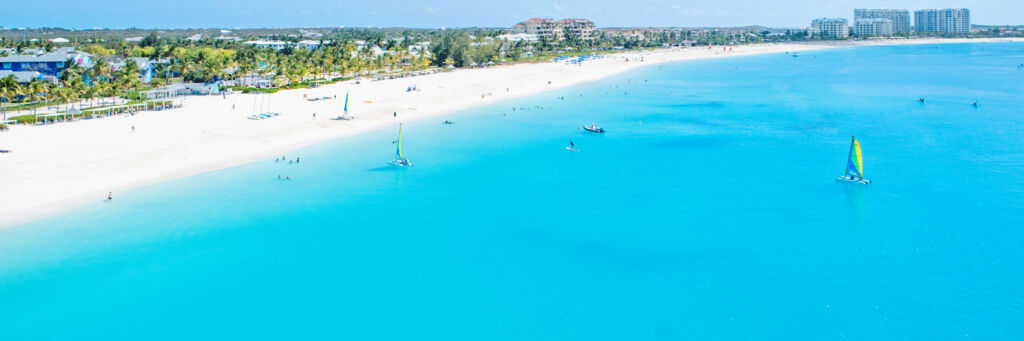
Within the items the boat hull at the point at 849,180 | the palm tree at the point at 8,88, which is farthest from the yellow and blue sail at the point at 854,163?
the palm tree at the point at 8,88

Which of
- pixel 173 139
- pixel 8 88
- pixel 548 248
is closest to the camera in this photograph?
pixel 548 248

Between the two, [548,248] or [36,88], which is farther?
[36,88]

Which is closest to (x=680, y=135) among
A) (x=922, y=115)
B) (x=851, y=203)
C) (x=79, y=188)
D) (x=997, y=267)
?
(x=851, y=203)

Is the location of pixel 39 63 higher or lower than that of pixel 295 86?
higher

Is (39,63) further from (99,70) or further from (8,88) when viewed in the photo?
(8,88)

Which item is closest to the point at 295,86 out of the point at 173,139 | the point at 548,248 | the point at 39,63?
the point at 39,63

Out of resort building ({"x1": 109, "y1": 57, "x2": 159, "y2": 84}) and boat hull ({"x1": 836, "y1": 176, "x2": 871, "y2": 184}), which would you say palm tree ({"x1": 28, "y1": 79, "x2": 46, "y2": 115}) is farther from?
boat hull ({"x1": 836, "y1": 176, "x2": 871, "y2": 184})

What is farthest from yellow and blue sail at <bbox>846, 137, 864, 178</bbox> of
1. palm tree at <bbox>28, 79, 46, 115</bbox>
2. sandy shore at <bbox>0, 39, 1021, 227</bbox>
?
palm tree at <bbox>28, 79, 46, 115</bbox>
